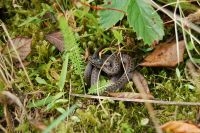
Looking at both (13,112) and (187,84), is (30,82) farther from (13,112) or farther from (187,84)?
(187,84)

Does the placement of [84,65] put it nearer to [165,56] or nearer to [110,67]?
[110,67]

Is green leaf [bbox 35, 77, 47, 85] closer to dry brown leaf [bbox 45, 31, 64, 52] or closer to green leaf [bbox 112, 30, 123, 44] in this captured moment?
Answer: dry brown leaf [bbox 45, 31, 64, 52]

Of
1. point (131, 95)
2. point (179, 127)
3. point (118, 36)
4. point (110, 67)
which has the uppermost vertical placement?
point (118, 36)

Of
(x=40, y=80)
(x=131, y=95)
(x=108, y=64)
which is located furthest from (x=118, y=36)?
(x=40, y=80)

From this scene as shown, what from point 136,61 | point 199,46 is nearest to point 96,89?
point 136,61

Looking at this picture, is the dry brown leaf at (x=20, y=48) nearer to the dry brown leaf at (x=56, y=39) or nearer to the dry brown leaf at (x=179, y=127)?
the dry brown leaf at (x=56, y=39)

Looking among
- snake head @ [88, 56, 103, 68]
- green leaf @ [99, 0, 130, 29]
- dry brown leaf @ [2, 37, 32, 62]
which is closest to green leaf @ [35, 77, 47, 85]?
dry brown leaf @ [2, 37, 32, 62]
